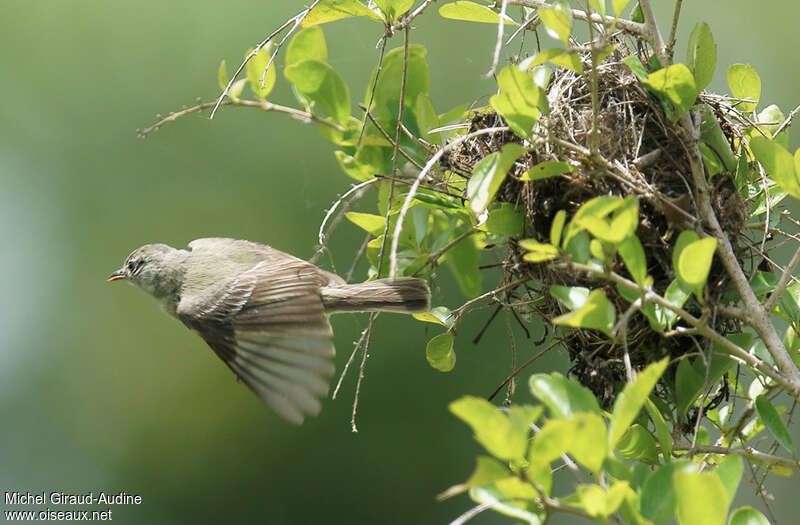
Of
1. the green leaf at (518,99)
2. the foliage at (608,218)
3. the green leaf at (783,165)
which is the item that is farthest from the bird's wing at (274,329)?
the green leaf at (783,165)

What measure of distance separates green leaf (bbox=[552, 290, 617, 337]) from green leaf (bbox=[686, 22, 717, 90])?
0.68m

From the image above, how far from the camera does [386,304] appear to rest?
2.83 m

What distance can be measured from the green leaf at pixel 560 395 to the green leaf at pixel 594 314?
0.40 feet

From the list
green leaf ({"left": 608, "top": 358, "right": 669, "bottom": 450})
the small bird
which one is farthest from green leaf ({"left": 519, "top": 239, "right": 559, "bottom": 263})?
the small bird

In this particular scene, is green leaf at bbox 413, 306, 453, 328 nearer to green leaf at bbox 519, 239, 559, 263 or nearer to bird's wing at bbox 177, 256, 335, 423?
bird's wing at bbox 177, 256, 335, 423

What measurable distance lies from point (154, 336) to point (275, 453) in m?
1.34

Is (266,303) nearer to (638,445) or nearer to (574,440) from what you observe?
(638,445)

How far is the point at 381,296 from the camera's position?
286 centimetres

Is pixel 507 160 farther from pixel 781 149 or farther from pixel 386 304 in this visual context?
pixel 386 304

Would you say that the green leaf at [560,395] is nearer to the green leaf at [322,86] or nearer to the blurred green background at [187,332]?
the green leaf at [322,86]

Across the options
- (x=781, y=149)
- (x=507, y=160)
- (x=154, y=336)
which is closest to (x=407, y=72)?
(x=507, y=160)

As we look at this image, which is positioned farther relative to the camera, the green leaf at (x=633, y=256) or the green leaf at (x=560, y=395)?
the green leaf at (x=633, y=256)

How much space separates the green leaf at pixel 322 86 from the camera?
228 cm

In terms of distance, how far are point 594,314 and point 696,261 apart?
23 cm
